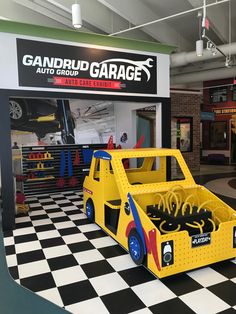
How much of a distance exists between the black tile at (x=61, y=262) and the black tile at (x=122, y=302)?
0.76 m

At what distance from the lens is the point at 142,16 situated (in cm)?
586

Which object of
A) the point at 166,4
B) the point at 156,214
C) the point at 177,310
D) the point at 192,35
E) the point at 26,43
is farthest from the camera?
the point at 192,35

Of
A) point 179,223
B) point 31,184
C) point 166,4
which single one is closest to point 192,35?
point 166,4

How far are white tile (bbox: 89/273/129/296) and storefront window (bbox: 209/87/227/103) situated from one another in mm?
12006

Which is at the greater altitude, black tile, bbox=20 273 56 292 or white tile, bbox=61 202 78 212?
white tile, bbox=61 202 78 212

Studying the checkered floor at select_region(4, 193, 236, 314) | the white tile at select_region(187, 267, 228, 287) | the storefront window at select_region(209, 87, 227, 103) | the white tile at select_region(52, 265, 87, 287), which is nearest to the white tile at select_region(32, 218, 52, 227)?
the checkered floor at select_region(4, 193, 236, 314)

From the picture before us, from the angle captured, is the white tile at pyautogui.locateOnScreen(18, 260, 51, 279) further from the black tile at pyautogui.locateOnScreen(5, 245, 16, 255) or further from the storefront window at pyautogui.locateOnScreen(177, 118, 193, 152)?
the storefront window at pyautogui.locateOnScreen(177, 118, 193, 152)

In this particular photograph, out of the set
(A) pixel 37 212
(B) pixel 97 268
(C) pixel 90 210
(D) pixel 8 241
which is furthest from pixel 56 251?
(A) pixel 37 212

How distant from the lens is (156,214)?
3.28m

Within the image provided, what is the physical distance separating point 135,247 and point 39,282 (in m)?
1.07

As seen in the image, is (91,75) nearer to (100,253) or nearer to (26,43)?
(26,43)

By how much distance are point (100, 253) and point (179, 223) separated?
1084 millimetres

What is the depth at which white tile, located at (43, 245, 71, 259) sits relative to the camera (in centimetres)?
330

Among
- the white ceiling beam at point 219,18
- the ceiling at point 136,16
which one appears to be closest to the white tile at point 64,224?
the ceiling at point 136,16
